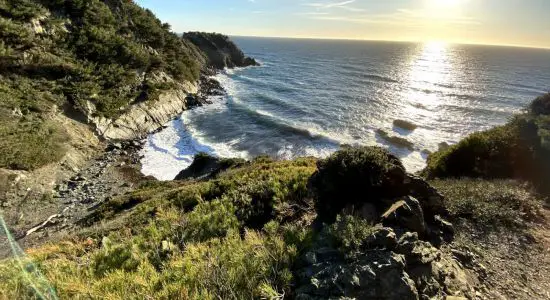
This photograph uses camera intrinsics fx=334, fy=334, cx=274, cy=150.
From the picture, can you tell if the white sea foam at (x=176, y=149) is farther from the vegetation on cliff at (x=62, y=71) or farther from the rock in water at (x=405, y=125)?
the rock in water at (x=405, y=125)

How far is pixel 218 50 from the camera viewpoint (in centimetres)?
10888

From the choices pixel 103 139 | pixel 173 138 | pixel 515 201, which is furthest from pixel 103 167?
pixel 515 201

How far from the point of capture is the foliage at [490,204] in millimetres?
11664

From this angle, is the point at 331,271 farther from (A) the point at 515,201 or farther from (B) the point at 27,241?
(B) the point at 27,241

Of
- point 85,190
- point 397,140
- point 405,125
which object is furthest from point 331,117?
point 85,190

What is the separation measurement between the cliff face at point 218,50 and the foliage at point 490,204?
94.6m

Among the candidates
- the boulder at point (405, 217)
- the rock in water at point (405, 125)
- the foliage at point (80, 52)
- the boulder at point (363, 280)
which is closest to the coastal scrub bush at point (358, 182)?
the boulder at point (405, 217)

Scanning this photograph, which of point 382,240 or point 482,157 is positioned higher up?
point 382,240

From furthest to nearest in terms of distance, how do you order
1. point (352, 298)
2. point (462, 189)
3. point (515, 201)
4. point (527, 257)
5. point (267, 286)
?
point (462, 189) < point (515, 201) < point (527, 257) < point (267, 286) < point (352, 298)

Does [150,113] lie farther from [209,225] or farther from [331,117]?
[209,225]

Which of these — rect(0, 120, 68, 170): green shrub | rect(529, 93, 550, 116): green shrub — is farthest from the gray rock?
rect(529, 93, 550, 116): green shrub

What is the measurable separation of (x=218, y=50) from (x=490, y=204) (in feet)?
347

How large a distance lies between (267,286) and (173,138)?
35346mm

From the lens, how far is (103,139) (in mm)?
34625
